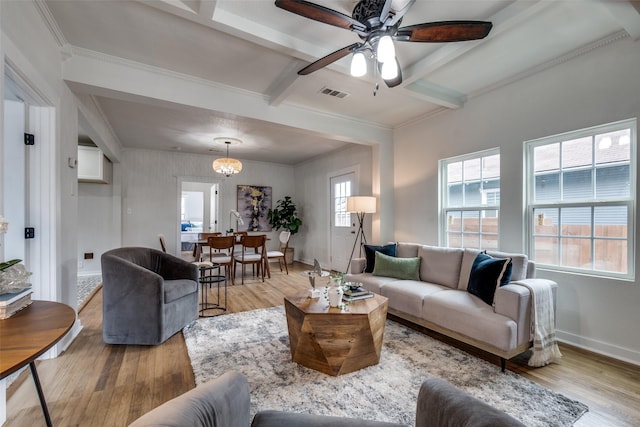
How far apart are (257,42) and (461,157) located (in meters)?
2.84

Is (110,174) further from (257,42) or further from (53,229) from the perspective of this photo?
(257,42)

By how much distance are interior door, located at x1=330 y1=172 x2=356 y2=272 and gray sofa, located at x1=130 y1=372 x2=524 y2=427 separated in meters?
4.58

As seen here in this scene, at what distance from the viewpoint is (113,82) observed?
2.73 metres

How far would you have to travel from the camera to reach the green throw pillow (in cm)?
343

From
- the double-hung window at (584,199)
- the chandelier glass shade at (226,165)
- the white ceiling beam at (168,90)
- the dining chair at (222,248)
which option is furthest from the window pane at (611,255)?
the chandelier glass shade at (226,165)

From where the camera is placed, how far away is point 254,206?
284 inches

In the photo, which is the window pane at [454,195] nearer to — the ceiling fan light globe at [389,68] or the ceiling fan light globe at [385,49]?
the ceiling fan light globe at [389,68]

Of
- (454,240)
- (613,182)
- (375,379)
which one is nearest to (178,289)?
(375,379)

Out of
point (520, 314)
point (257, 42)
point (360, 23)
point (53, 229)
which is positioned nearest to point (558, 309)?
point (520, 314)

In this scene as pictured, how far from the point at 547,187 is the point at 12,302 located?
4147mm

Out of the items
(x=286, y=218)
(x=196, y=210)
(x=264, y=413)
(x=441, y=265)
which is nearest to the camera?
(x=264, y=413)

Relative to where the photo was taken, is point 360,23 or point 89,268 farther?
point 89,268

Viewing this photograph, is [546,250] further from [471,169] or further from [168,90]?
[168,90]

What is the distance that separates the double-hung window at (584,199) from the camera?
2.44 meters
